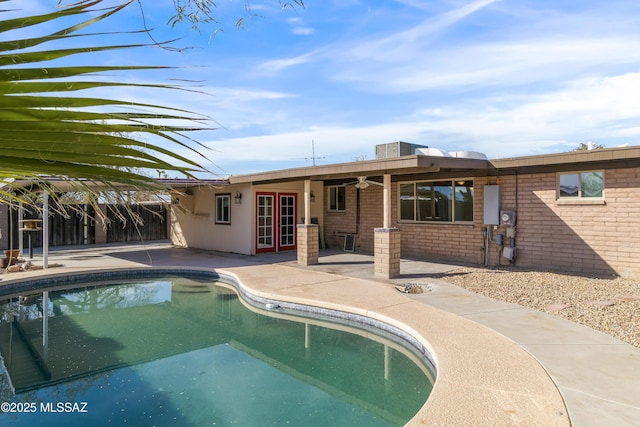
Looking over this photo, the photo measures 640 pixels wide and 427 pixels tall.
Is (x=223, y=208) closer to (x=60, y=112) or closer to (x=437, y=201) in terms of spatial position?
(x=437, y=201)

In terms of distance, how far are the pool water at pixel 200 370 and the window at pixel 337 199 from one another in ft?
23.2

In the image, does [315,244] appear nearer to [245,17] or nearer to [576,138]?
[245,17]

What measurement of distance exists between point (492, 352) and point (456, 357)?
423 millimetres

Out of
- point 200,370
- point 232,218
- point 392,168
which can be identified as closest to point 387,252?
point 392,168

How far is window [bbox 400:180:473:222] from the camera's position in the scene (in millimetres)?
10797

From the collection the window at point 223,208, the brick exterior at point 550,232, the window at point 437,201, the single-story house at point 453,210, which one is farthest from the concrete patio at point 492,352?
the window at point 223,208

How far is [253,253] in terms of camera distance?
13344 millimetres

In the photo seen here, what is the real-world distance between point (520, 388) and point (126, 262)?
11.1 metres

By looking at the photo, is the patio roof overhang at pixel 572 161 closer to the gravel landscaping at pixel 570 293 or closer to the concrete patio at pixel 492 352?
the gravel landscaping at pixel 570 293

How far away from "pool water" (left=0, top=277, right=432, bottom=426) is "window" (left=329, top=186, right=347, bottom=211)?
7.07 m

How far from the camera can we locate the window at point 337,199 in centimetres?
1425

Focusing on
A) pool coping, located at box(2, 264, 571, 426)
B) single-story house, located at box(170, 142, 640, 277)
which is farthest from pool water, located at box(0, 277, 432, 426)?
single-story house, located at box(170, 142, 640, 277)

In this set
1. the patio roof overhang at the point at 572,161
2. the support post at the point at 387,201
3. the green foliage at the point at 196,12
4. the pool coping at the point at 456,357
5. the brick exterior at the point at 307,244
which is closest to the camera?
the green foliage at the point at 196,12

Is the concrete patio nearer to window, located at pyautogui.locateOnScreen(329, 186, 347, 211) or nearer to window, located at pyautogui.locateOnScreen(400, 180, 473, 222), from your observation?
window, located at pyautogui.locateOnScreen(400, 180, 473, 222)
